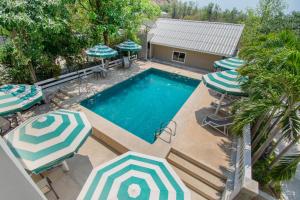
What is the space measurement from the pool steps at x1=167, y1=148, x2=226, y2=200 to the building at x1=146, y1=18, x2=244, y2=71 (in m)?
12.9

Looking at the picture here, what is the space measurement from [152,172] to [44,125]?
13.1 feet

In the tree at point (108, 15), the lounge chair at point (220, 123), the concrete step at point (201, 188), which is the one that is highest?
the tree at point (108, 15)

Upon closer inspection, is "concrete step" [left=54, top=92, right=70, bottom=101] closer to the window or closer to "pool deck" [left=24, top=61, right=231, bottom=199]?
"pool deck" [left=24, top=61, right=231, bottom=199]

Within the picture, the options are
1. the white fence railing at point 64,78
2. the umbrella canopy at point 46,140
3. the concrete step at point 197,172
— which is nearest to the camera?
the umbrella canopy at point 46,140

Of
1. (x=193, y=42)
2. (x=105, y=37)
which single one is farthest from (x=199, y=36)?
(x=105, y=37)

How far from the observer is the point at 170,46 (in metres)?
18.6

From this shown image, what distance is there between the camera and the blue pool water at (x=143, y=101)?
10234 mm

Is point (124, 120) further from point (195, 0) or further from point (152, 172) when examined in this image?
Answer: point (195, 0)

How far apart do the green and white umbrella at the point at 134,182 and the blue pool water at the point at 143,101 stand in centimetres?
436

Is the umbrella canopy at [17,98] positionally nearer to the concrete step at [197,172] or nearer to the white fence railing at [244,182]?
the concrete step at [197,172]

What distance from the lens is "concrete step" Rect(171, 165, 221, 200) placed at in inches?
239

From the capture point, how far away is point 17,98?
23.0 feet

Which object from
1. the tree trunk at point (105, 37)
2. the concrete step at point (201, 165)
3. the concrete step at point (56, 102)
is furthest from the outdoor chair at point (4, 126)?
the tree trunk at point (105, 37)

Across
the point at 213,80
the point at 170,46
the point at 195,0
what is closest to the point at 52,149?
the point at 213,80
